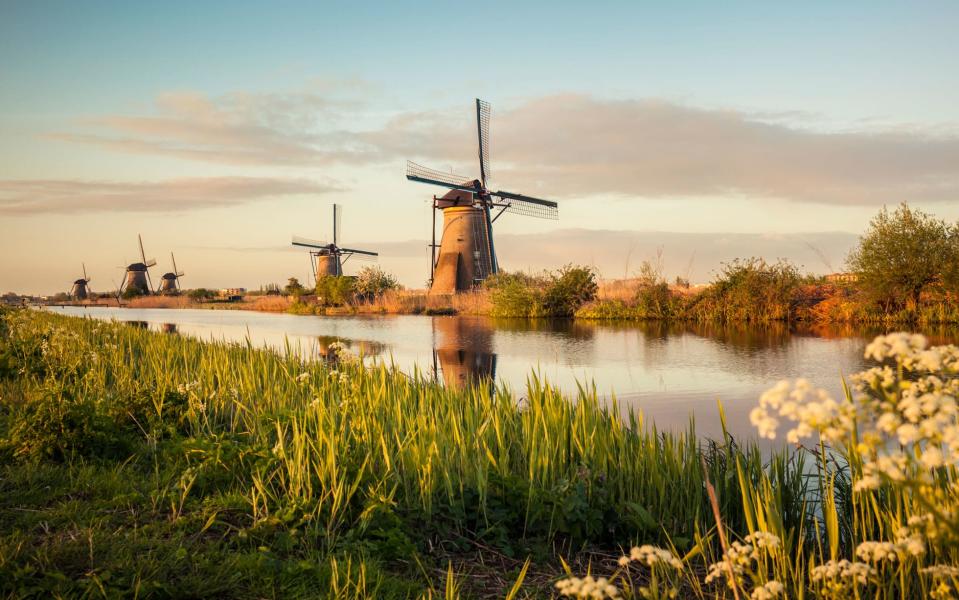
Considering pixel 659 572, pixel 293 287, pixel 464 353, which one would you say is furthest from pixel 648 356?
pixel 293 287

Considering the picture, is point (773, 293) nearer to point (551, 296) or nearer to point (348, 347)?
point (551, 296)

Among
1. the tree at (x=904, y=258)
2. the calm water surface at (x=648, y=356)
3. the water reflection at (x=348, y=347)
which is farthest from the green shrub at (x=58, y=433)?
the tree at (x=904, y=258)

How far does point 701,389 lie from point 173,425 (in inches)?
291

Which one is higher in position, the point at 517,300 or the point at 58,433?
the point at 517,300

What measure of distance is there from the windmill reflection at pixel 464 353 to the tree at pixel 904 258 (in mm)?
12273

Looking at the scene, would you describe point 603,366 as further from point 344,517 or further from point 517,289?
point 517,289

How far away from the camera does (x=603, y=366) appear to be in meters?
12.1

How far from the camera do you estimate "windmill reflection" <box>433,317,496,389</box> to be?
1116 centimetres

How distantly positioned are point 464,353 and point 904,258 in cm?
1436

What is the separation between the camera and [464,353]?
49.0 ft

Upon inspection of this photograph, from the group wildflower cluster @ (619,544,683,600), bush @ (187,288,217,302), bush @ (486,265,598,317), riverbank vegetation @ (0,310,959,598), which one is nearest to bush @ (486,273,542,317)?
bush @ (486,265,598,317)

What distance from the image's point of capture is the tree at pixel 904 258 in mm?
19156

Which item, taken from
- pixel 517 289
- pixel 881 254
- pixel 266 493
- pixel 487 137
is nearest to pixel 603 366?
pixel 266 493

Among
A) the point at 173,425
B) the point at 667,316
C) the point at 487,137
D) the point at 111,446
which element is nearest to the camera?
the point at 111,446
